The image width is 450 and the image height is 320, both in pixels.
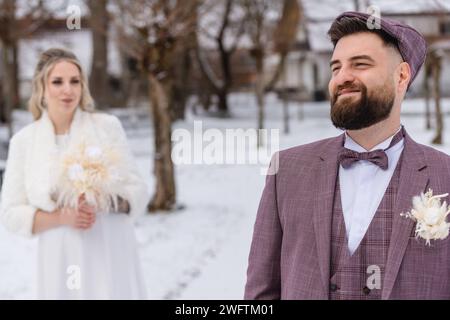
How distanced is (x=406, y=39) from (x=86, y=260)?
2.58 metres

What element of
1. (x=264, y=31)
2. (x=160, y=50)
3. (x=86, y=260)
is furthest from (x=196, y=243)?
(x=264, y=31)

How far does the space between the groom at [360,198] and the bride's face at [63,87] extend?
1.94 meters

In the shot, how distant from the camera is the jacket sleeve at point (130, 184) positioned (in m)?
3.84

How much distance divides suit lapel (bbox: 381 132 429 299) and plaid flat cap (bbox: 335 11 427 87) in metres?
0.20

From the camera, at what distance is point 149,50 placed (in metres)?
8.42

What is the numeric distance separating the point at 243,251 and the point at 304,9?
11.6 meters

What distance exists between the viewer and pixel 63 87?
142 inches

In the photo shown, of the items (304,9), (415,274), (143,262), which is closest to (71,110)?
(415,274)

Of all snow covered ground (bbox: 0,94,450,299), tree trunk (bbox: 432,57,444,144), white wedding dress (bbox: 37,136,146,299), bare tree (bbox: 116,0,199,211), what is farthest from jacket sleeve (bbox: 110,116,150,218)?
tree trunk (bbox: 432,57,444,144)

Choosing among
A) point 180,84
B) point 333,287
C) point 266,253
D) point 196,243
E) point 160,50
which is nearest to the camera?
point 333,287

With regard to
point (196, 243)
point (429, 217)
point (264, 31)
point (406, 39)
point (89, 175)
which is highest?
point (264, 31)

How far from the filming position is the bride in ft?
12.0

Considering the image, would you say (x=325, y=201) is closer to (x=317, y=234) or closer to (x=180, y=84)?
(x=317, y=234)

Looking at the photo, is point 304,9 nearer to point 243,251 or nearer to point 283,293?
point 243,251
